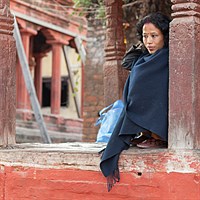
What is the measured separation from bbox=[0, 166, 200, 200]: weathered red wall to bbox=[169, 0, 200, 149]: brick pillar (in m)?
0.29

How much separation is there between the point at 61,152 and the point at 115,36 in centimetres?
283

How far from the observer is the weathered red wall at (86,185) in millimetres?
4547

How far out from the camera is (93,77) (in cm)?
1297

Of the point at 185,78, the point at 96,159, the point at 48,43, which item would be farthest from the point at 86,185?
the point at 48,43

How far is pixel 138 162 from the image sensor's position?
4727mm

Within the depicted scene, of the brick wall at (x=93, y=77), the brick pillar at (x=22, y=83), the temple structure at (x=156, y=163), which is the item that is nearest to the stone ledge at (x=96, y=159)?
the temple structure at (x=156, y=163)

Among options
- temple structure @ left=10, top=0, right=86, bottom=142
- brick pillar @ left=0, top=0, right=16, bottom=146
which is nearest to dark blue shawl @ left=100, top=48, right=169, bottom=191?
brick pillar @ left=0, top=0, right=16, bottom=146

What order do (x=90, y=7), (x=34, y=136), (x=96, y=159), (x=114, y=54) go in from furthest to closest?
Result: 1. (x=34, y=136)
2. (x=90, y=7)
3. (x=114, y=54)
4. (x=96, y=159)

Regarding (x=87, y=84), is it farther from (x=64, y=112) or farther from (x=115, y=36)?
(x=64, y=112)

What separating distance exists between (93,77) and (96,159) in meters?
8.10

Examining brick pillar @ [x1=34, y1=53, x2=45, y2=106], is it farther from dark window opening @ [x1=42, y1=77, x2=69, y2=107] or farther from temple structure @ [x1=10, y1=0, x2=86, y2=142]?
dark window opening @ [x1=42, y1=77, x2=69, y2=107]

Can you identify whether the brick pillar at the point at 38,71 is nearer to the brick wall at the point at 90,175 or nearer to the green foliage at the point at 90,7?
the green foliage at the point at 90,7

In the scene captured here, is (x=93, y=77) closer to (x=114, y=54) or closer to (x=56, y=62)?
(x=114, y=54)

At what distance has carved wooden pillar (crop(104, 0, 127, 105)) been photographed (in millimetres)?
7570
